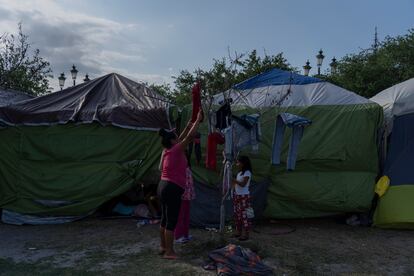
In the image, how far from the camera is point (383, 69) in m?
20.2

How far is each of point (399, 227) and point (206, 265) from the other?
4582 mm

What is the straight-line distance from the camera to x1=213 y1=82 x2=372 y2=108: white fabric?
8.99 meters

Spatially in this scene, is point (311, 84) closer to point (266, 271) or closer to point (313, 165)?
point (313, 165)

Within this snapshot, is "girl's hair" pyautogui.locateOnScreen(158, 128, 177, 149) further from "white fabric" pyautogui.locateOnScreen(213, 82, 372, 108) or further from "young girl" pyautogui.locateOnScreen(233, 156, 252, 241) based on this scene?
"white fabric" pyautogui.locateOnScreen(213, 82, 372, 108)

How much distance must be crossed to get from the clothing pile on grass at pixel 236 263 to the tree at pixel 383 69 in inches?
634

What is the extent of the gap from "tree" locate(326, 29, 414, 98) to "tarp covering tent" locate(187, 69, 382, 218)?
12.2m

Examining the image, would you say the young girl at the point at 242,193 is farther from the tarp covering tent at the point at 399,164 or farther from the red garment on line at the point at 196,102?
the tarp covering tent at the point at 399,164

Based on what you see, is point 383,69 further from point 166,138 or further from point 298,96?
point 166,138

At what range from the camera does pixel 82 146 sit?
357 inches

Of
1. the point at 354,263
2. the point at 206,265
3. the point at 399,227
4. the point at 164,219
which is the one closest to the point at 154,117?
the point at 164,219

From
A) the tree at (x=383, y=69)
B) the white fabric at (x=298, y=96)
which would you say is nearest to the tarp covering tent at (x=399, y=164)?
the white fabric at (x=298, y=96)

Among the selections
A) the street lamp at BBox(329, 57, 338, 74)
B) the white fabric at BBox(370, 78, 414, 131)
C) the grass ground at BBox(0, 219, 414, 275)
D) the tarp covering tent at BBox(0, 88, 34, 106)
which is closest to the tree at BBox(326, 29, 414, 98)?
the street lamp at BBox(329, 57, 338, 74)

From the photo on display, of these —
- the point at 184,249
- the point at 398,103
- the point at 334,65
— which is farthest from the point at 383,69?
the point at 184,249

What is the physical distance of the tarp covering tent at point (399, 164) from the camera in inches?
333
